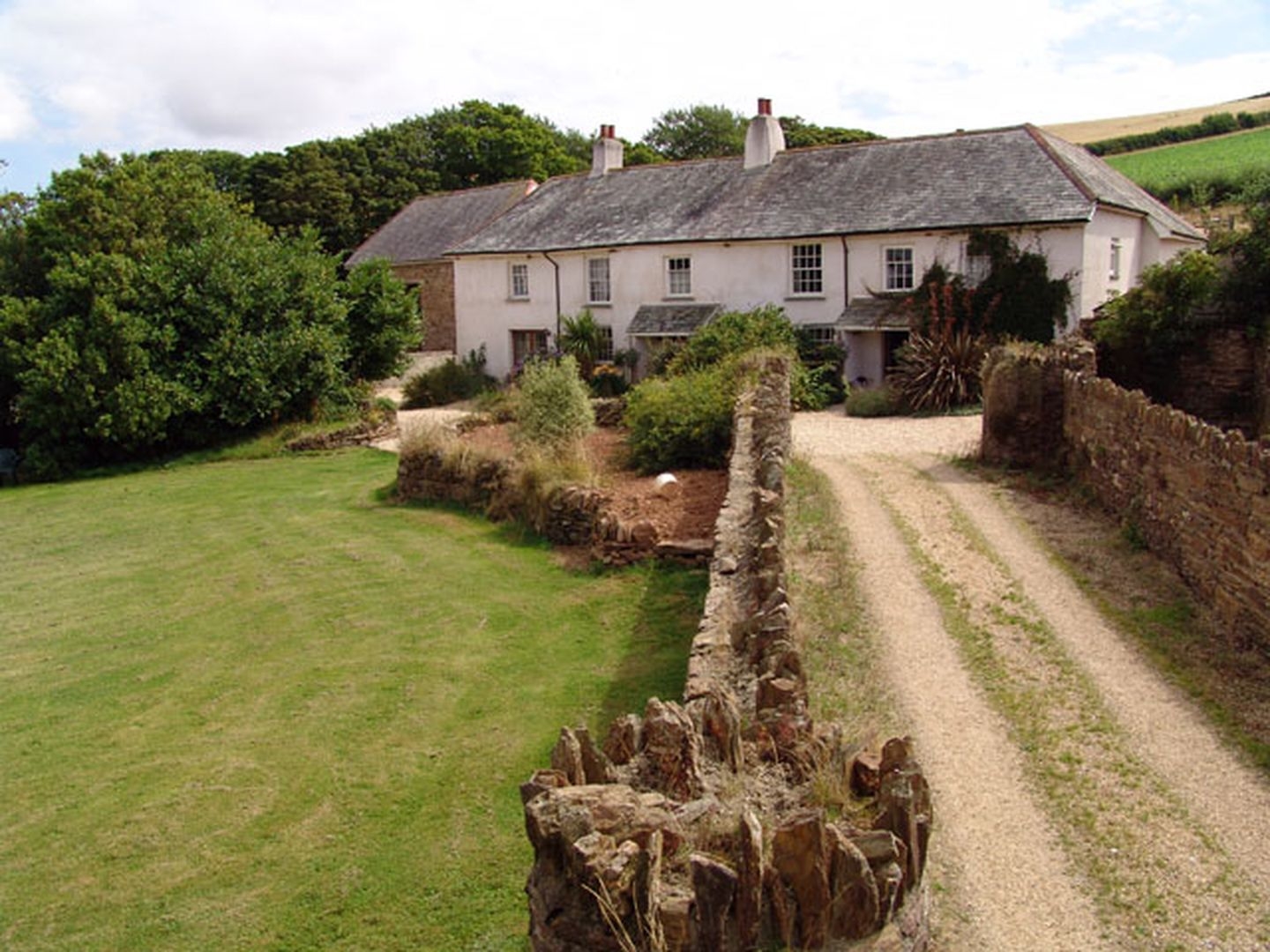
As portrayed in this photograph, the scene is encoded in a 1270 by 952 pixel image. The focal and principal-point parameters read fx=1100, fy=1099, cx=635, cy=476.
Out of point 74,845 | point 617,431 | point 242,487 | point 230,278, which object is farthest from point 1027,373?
point 230,278

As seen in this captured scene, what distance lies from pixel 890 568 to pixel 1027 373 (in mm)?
6233

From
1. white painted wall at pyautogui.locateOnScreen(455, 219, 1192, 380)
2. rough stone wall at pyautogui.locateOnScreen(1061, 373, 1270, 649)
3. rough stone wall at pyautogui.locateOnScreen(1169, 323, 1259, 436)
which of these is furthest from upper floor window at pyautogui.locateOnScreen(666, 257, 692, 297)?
rough stone wall at pyautogui.locateOnScreen(1061, 373, 1270, 649)

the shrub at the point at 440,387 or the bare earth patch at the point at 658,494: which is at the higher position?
the shrub at the point at 440,387

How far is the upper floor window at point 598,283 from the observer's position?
112 feet

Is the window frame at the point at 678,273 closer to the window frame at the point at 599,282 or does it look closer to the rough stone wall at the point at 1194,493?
the window frame at the point at 599,282

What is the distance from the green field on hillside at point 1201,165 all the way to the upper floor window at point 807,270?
15.5 m

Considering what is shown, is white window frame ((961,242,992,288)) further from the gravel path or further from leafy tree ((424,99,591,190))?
leafy tree ((424,99,591,190))

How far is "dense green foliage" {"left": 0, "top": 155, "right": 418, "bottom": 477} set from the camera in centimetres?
2705

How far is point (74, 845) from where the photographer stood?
8094mm

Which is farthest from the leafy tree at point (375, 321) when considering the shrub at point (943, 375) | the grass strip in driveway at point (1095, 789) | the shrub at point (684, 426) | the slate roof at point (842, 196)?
the grass strip in driveway at point (1095, 789)

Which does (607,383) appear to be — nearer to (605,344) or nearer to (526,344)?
(605,344)

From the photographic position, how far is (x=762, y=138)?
107 ft

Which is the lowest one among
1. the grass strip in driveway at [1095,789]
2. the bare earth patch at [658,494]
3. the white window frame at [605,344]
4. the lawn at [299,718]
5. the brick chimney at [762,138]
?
the lawn at [299,718]

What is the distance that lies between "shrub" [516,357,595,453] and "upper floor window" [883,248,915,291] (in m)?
12.0
